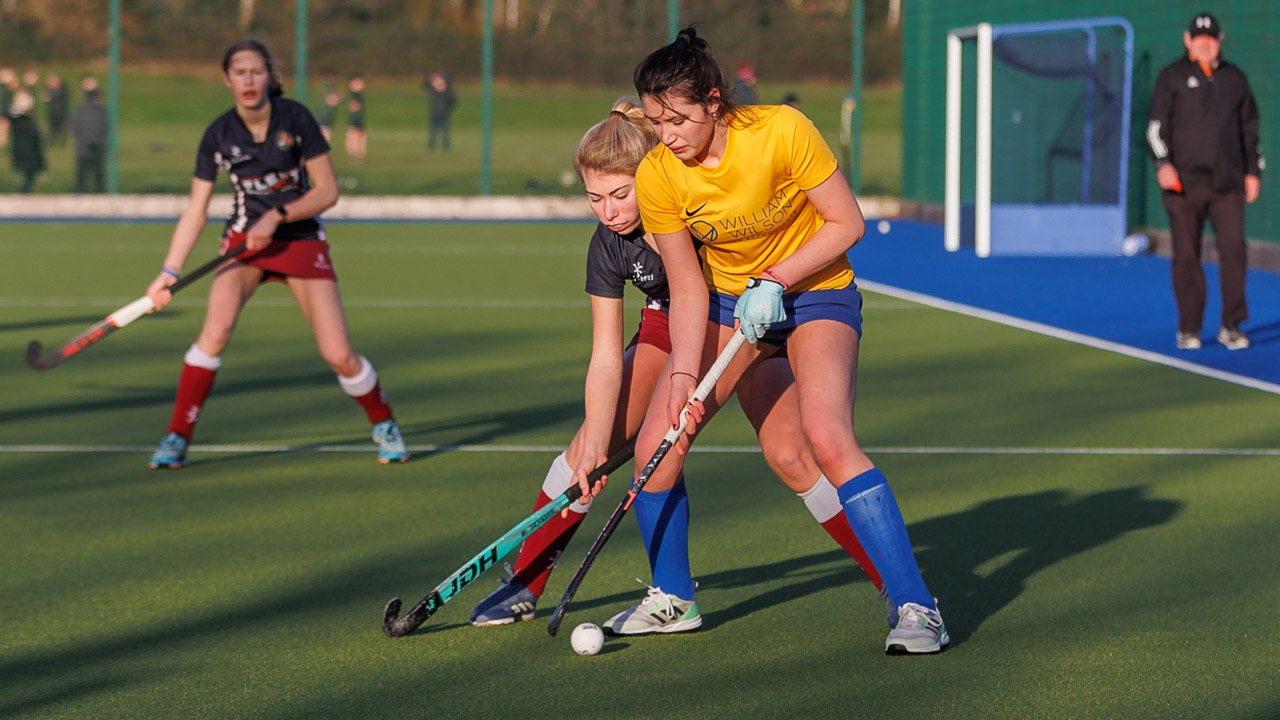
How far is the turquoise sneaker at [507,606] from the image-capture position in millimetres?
4426

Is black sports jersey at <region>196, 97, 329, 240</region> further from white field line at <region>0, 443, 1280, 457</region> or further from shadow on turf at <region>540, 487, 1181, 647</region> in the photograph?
shadow on turf at <region>540, 487, 1181, 647</region>

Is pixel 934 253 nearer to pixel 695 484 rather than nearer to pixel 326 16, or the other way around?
pixel 695 484

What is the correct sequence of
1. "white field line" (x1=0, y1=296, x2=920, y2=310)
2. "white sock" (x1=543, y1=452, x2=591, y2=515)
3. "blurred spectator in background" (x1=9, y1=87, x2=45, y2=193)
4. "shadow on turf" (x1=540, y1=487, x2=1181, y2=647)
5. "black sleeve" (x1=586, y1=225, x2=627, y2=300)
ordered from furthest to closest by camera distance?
"blurred spectator in background" (x1=9, y1=87, x2=45, y2=193) < "white field line" (x1=0, y1=296, x2=920, y2=310) < "shadow on turf" (x1=540, y1=487, x2=1181, y2=647) < "white sock" (x1=543, y1=452, x2=591, y2=515) < "black sleeve" (x1=586, y1=225, x2=627, y2=300)

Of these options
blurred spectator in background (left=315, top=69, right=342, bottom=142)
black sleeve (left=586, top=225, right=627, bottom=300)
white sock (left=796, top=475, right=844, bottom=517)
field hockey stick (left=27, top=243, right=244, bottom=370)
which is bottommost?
white sock (left=796, top=475, right=844, bottom=517)

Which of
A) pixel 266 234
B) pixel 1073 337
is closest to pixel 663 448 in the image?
pixel 266 234

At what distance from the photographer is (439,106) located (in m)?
28.0

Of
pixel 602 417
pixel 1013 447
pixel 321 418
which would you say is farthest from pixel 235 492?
pixel 1013 447

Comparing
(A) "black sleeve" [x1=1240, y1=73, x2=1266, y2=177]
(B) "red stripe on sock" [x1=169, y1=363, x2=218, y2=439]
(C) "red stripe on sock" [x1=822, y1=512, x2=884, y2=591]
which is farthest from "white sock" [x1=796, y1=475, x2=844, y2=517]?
(A) "black sleeve" [x1=1240, y1=73, x2=1266, y2=177]

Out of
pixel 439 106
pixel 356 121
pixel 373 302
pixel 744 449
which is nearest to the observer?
pixel 744 449

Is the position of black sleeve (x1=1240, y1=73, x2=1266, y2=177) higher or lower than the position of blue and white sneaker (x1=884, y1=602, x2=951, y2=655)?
higher

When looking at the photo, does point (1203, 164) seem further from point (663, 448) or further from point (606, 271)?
point (663, 448)

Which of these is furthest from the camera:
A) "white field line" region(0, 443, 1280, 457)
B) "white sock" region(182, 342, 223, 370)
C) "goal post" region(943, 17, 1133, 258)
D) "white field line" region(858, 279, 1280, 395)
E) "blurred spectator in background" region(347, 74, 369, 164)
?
"blurred spectator in background" region(347, 74, 369, 164)

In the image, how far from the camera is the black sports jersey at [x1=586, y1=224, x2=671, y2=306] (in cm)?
425

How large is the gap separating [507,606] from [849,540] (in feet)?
3.08
